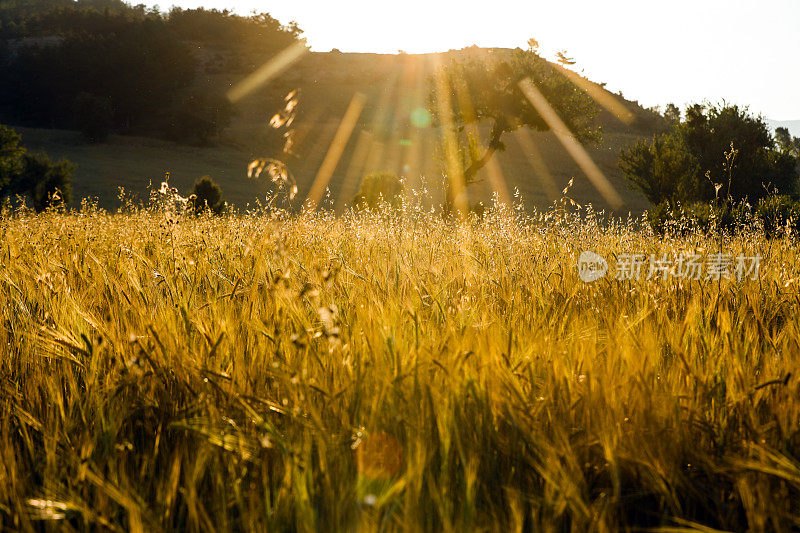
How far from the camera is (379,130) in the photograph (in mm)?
38875

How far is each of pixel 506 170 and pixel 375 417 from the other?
32.4m

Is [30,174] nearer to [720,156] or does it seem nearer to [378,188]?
[378,188]

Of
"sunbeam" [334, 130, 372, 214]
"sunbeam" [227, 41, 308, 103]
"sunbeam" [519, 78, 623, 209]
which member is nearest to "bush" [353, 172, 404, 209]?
"sunbeam" [334, 130, 372, 214]

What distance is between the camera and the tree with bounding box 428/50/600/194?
19.8m

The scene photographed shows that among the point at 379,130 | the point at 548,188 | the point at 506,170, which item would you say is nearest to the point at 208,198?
the point at 548,188

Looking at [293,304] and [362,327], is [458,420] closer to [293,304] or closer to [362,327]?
[362,327]

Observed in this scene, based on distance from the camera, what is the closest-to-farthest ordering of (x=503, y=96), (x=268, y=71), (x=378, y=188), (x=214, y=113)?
(x=378, y=188)
(x=503, y=96)
(x=214, y=113)
(x=268, y=71)

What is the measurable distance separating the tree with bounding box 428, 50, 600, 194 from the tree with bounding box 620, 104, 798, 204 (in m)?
2.73

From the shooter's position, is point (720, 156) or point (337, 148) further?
point (337, 148)

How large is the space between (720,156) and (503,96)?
7628 mm

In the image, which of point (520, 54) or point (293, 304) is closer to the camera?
point (293, 304)

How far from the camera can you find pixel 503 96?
65.9 ft

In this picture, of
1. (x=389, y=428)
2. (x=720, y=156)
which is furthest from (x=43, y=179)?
(x=720, y=156)

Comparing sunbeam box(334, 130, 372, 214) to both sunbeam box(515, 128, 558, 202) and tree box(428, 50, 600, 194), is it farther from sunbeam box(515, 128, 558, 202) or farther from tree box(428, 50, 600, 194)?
sunbeam box(515, 128, 558, 202)
